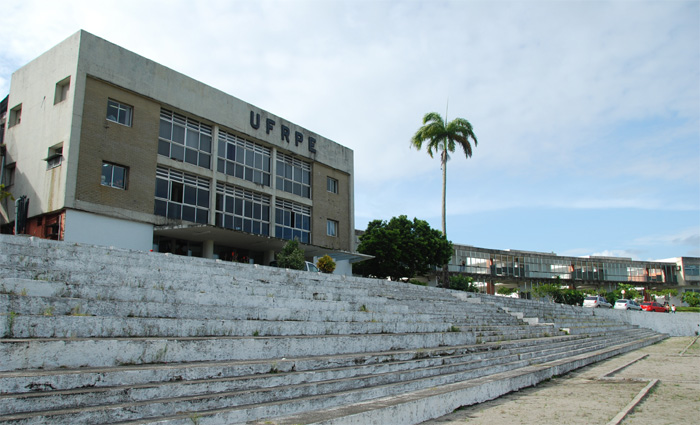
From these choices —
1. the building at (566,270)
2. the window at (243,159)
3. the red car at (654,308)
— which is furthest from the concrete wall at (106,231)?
the red car at (654,308)

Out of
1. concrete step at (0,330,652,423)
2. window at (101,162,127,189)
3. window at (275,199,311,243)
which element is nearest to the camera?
concrete step at (0,330,652,423)

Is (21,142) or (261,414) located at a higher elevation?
(21,142)

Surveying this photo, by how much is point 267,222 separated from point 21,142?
11355 millimetres

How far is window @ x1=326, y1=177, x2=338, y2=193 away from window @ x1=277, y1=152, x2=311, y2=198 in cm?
188

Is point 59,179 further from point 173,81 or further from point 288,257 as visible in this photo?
point 288,257

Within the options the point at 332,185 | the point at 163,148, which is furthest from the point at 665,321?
the point at 163,148

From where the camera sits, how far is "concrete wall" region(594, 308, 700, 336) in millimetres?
35406

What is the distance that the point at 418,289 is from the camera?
2058 cm

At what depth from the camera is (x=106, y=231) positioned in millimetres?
19891

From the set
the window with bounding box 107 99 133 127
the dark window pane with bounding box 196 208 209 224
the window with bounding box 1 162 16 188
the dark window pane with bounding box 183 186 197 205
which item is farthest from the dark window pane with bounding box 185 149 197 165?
the window with bounding box 1 162 16 188

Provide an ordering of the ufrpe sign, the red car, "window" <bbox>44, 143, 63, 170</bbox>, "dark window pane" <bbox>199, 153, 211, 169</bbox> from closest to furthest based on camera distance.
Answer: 1. "window" <bbox>44, 143, 63, 170</bbox>
2. "dark window pane" <bbox>199, 153, 211, 169</bbox>
3. the ufrpe sign
4. the red car

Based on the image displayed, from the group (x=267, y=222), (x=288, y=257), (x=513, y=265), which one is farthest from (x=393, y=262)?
(x=513, y=265)

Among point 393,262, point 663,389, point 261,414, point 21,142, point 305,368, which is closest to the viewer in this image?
point 261,414

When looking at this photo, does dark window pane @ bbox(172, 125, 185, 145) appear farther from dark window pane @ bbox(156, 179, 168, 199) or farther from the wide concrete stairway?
the wide concrete stairway
